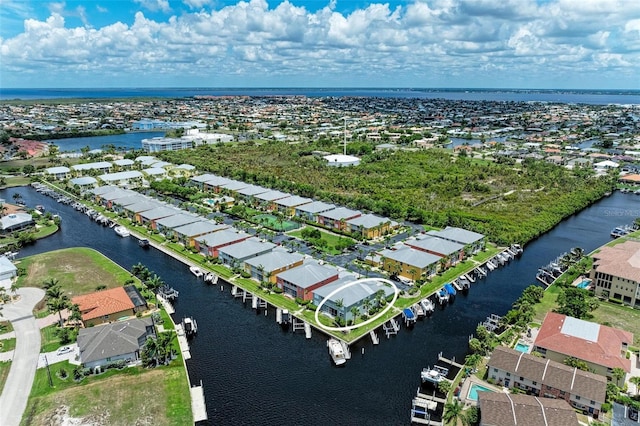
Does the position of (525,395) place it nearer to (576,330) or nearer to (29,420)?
(576,330)

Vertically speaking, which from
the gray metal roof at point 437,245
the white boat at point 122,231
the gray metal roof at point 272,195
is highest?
the gray metal roof at point 272,195

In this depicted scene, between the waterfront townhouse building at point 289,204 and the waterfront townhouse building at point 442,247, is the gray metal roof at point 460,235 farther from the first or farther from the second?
the waterfront townhouse building at point 289,204

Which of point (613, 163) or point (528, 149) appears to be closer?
point (613, 163)

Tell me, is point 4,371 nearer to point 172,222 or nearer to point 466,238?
point 172,222

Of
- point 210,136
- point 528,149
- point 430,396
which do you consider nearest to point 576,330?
point 430,396

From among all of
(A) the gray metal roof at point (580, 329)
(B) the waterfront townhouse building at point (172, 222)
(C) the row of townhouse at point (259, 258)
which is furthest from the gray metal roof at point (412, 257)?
(B) the waterfront townhouse building at point (172, 222)

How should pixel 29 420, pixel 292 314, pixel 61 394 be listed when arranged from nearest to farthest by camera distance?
pixel 29 420, pixel 61 394, pixel 292 314

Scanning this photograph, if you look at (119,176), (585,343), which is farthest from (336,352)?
(119,176)
